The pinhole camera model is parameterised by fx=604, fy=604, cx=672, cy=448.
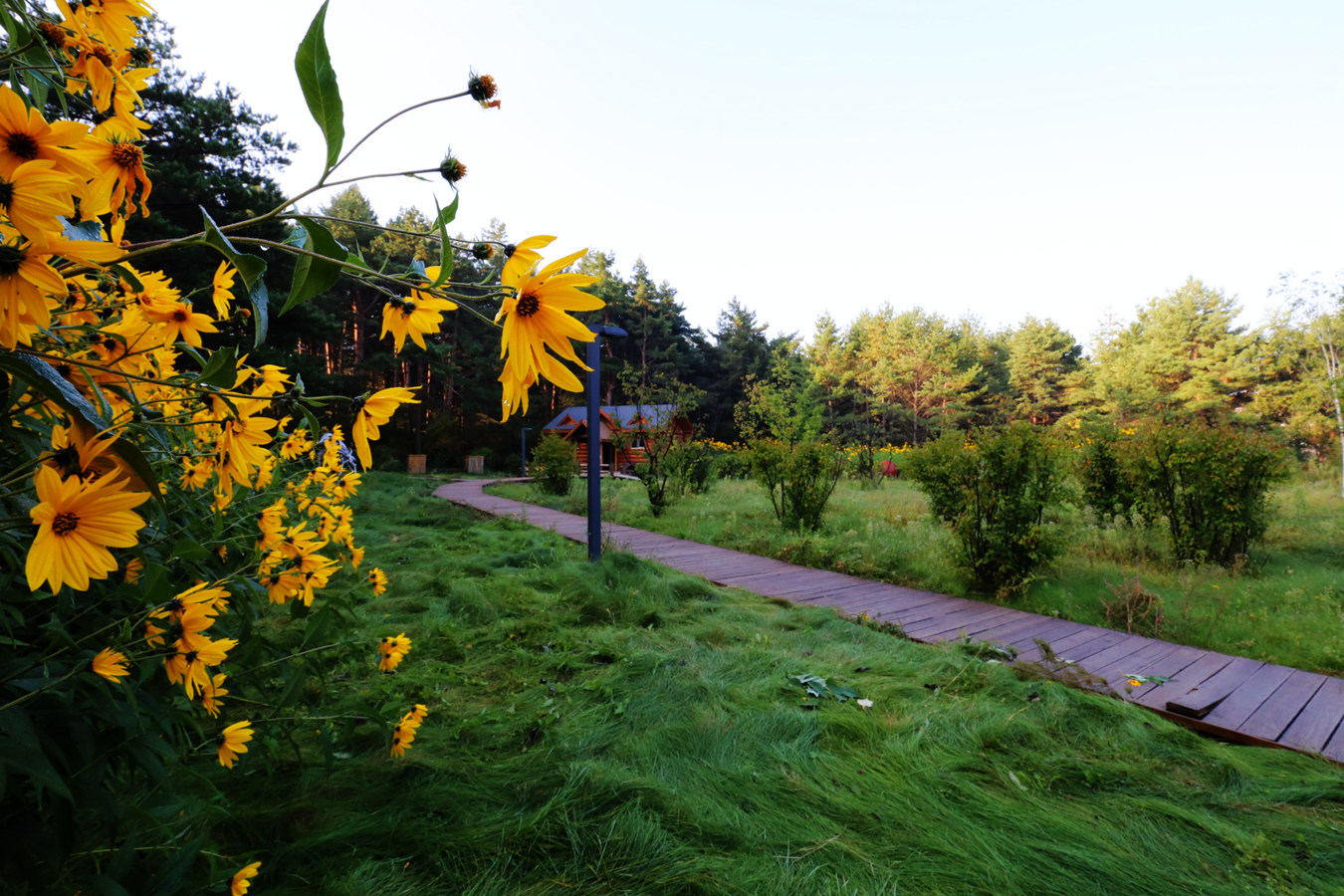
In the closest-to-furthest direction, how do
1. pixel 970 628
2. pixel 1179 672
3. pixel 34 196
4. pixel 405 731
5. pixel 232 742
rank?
1. pixel 34 196
2. pixel 232 742
3. pixel 405 731
4. pixel 1179 672
5. pixel 970 628

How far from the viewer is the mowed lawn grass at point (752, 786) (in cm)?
137

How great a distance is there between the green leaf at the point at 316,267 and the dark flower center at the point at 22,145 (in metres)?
0.14

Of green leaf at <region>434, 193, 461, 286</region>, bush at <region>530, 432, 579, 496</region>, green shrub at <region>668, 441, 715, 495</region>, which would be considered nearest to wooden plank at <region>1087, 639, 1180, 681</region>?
green leaf at <region>434, 193, 461, 286</region>

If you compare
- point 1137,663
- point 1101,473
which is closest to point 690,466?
point 1101,473

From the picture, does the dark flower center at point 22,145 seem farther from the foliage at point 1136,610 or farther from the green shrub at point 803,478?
the green shrub at point 803,478

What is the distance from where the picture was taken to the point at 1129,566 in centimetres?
476

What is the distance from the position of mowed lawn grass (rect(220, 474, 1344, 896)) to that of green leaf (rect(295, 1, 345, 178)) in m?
1.03

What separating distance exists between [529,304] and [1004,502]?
14.4 feet

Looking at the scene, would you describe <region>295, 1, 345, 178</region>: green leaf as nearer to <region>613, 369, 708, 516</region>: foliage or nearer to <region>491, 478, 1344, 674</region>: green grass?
<region>491, 478, 1344, 674</region>: green grass


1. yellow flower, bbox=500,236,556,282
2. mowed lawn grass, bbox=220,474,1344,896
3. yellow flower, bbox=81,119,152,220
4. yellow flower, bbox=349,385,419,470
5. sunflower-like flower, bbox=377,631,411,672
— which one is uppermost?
yellow flower, bbox=81,119,152,220

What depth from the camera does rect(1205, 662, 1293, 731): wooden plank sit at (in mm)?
2252

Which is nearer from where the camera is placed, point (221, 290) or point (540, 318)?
point (540, 318)

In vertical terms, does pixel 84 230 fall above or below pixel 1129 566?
above

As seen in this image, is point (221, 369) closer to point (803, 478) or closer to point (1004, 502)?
point (1004, 502)
